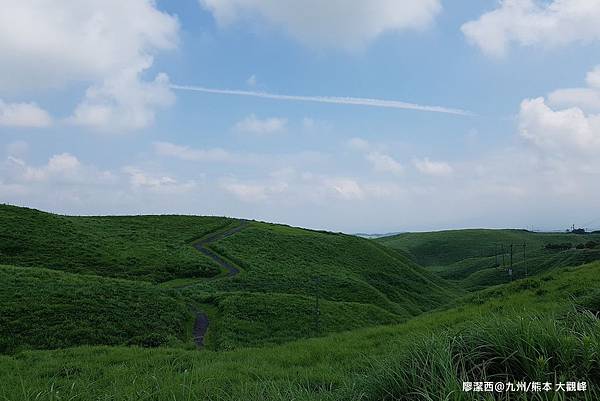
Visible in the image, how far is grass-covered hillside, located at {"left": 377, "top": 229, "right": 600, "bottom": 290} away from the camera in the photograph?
73.7 metres

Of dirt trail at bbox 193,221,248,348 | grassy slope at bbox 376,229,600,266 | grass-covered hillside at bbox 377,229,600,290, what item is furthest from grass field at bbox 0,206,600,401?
grassy slope at bbox 376,229,600,266

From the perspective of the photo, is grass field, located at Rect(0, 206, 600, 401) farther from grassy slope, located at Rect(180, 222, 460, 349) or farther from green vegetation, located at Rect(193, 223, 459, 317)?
green vegetation, located at Rect(193, 223, 459, 317)

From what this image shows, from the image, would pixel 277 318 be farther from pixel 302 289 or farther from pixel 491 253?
pixel 491 253

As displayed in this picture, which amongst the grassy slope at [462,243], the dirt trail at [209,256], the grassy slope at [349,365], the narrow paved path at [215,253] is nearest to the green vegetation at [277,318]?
the dirt trail at [209,256]

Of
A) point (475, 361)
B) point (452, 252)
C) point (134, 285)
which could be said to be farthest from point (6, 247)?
point (452, 252)

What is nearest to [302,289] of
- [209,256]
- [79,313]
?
[209,256]

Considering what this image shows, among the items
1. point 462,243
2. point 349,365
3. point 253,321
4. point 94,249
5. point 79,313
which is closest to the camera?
point 349,365

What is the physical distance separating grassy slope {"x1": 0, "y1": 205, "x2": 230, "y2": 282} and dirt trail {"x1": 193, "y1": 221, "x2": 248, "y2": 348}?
1541mm

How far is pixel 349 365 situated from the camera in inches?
360

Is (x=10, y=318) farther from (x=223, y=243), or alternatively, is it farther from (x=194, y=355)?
(x=223, y=243)

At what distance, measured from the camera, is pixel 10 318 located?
55.3 ft

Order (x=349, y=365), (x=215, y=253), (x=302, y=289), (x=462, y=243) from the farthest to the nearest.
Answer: (x=462, y=243), (x=215, y=253), (x=302, y=289), (x=349, y=365)

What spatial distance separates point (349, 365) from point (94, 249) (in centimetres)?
3768

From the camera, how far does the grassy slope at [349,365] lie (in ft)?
13.6
